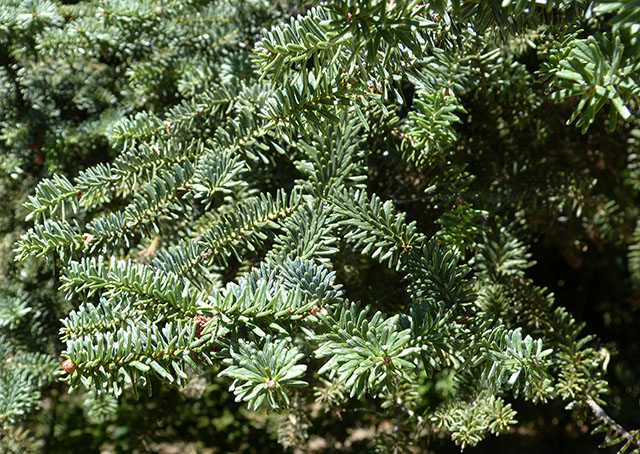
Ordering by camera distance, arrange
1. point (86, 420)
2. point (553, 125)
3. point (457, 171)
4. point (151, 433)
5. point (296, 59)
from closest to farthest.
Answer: point (296, 59), point (457, 171), point (553, 125), point (151, 433), point (86, 420)

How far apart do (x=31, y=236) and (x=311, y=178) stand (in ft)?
0.95

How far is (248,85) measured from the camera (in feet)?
2.55

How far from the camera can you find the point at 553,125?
0.89 m

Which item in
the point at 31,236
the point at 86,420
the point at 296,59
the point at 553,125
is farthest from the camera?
the point at 86,420

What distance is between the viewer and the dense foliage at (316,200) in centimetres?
45

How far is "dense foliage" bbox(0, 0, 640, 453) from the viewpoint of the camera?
45 centimetres

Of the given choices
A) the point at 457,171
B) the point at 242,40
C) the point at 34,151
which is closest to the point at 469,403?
the point at 457,171

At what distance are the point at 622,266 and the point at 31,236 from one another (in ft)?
4.04

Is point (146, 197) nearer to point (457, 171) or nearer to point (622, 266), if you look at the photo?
point (457, 171)

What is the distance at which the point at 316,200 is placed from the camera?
1.91ft

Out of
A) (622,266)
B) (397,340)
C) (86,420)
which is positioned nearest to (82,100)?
(397,340)

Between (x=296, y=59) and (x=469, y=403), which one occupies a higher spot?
(x=296, y=59)

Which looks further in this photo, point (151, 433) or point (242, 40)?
point (151, 433)

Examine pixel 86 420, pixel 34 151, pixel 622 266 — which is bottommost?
pixel 86 420
